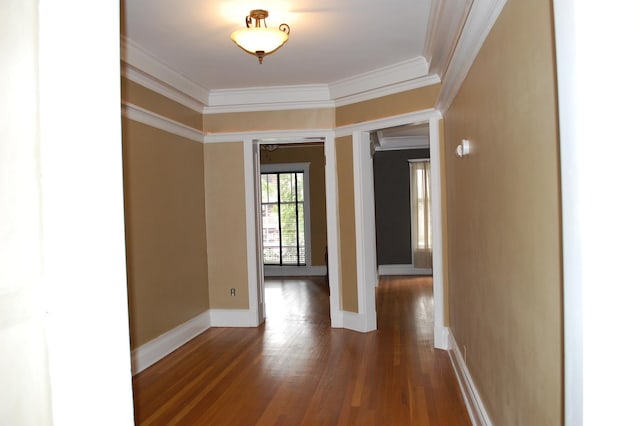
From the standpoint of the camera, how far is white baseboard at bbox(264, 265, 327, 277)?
10.4 meters

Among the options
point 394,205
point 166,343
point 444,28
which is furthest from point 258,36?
point 394,205

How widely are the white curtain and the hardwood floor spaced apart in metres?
3.65

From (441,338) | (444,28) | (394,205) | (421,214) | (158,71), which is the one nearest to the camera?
(444,28)

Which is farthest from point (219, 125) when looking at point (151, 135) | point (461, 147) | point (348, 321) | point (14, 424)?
point (14, 424)

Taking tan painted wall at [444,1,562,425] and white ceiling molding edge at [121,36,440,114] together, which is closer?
tan painted wall at [444,1,562,425]

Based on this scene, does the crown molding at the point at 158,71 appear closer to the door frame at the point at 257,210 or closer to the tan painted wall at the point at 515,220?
the door frame at the point at 257,210

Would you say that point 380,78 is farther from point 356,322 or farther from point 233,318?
point 233,318

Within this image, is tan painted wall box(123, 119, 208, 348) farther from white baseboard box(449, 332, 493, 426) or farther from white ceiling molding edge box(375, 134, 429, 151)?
white ceiling molding edge box(375, 134, 429, 151)

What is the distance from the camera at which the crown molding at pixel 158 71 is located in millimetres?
3943

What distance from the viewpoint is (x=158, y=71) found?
449 cm


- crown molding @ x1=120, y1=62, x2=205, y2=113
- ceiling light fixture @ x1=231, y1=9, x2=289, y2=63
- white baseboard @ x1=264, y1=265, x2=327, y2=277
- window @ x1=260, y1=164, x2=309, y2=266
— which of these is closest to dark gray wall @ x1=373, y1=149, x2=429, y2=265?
white baseboard @ x1=264, y1=265, x2=327, y2=277

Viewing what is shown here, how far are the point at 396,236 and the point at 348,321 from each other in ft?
15.0

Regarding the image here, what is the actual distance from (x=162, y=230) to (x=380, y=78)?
2733mm

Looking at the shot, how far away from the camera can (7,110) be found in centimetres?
79
